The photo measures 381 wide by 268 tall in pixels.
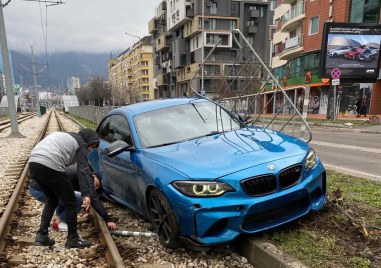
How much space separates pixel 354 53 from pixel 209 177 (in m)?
23.2

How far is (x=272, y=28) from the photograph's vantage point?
65.1 meters

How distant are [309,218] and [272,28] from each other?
217 feet

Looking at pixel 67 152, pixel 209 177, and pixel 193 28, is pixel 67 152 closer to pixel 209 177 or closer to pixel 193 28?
pixel 209 177

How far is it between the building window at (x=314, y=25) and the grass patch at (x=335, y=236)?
32.3 m

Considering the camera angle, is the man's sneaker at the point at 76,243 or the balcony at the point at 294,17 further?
the balcony at the point at 294,17

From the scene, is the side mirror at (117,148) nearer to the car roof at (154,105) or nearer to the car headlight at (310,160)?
the car roof at (154,105)

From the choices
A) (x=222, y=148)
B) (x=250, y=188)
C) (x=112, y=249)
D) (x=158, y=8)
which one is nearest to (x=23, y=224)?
(x=112, y=249)

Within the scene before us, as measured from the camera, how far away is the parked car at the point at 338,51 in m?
22.8

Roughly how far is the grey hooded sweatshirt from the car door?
0.54 meters

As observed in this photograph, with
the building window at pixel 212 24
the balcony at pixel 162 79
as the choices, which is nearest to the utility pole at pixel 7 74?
the building window at pixel 212 24

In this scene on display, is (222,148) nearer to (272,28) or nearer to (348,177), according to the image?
(348,177)

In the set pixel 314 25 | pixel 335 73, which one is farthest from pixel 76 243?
pixel 314 25

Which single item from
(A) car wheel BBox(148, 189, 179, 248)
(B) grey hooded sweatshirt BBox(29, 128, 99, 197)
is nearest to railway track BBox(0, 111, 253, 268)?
(A) car wheel BBox(148, 189, 179, 248)

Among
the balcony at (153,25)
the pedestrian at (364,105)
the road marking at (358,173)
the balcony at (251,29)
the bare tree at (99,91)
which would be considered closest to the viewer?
the road marking at (358,173)
